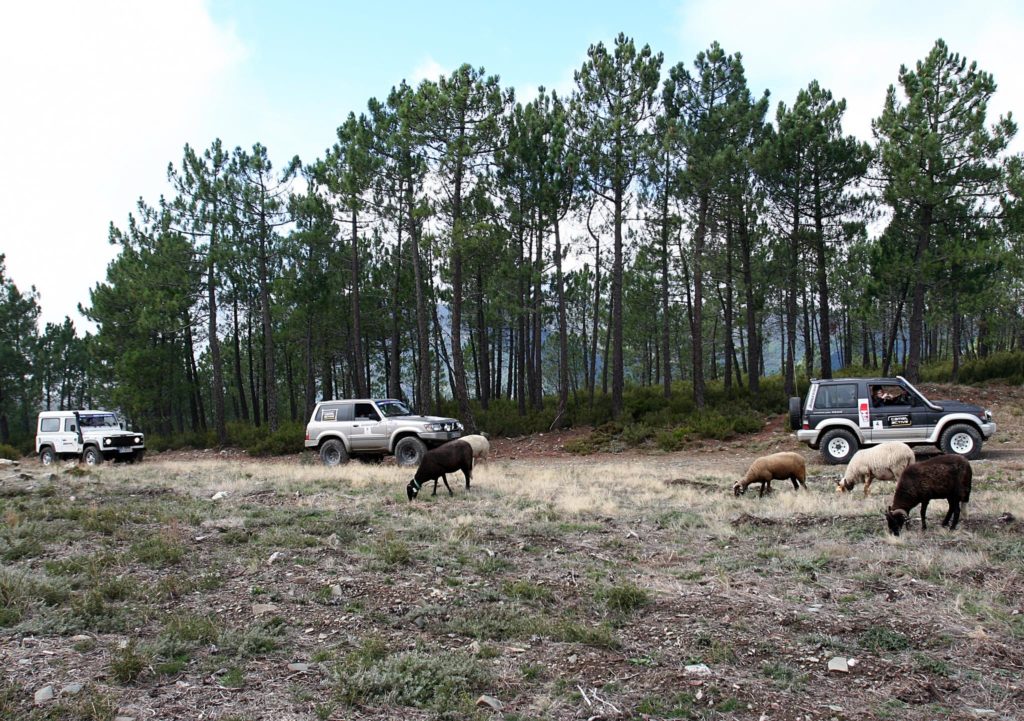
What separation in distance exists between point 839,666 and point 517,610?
8.53 ft

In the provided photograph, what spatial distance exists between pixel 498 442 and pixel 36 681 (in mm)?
22504

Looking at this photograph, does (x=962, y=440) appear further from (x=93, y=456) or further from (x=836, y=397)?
(x=93, y=456)

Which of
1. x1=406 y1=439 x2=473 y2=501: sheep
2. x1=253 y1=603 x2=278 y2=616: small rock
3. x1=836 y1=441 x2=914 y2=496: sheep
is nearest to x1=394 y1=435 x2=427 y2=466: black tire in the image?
x1=406 y1=439 x2=473 y2=501: sheep

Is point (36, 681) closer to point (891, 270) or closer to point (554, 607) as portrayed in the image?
point (554, 607)

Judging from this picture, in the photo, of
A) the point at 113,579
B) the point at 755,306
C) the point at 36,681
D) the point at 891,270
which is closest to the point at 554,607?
the point at 36,681

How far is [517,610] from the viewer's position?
605cm

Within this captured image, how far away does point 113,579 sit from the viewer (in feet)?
22.6

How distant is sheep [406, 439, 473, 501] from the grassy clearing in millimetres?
1340

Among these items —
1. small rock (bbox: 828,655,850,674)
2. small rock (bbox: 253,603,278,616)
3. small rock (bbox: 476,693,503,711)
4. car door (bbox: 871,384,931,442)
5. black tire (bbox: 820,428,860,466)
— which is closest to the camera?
small rock (bbox: 476,693,503,711)

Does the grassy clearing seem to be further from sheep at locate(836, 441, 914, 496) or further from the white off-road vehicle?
the white off-road vehicle

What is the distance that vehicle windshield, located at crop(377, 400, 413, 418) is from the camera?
20062mm

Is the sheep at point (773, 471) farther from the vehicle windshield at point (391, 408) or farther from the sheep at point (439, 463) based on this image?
the vehicle windshield at point (391, 408)

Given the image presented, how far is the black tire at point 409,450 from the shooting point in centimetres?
1892

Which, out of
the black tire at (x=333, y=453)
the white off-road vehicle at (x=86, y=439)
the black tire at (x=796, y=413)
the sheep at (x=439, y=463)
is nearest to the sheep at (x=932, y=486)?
the sheep at (x=439, y=463)
